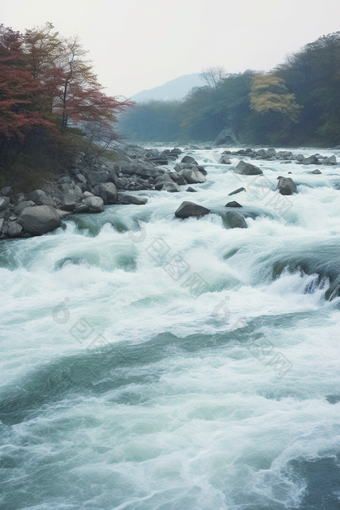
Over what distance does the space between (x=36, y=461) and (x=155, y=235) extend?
7.19 meters

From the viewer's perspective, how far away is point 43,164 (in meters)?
14.2

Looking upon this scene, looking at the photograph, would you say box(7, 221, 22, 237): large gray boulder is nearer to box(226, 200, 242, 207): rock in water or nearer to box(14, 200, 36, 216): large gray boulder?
box(14, 200, 36, 216): large gray boulder

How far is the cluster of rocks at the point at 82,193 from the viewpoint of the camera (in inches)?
424

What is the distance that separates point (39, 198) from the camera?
39.7ft

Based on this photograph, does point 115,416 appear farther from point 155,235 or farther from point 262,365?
point 155,235

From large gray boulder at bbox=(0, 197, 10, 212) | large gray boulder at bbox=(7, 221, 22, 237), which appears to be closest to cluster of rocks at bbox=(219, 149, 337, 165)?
large gray boulder at bbox=(0, 197, 10, 212)

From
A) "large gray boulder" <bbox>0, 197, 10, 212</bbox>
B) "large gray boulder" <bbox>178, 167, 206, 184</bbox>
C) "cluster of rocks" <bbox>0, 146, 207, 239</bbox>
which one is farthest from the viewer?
"large gray boulder" <bbox>178, 167, 206, 184</bbox>

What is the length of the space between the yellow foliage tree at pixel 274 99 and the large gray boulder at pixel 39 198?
1164 inches

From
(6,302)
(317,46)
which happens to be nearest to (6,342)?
(6,302)

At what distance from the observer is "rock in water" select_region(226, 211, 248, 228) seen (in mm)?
10876

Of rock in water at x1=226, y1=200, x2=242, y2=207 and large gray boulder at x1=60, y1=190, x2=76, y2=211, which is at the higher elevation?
large gray boulder at x1=60, y1=190, x2=76, y2=211

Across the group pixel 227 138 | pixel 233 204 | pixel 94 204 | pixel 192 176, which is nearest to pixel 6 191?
pixel 94 204

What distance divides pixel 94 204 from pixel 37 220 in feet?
6.48

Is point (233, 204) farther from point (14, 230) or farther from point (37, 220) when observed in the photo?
point (14, 230)
